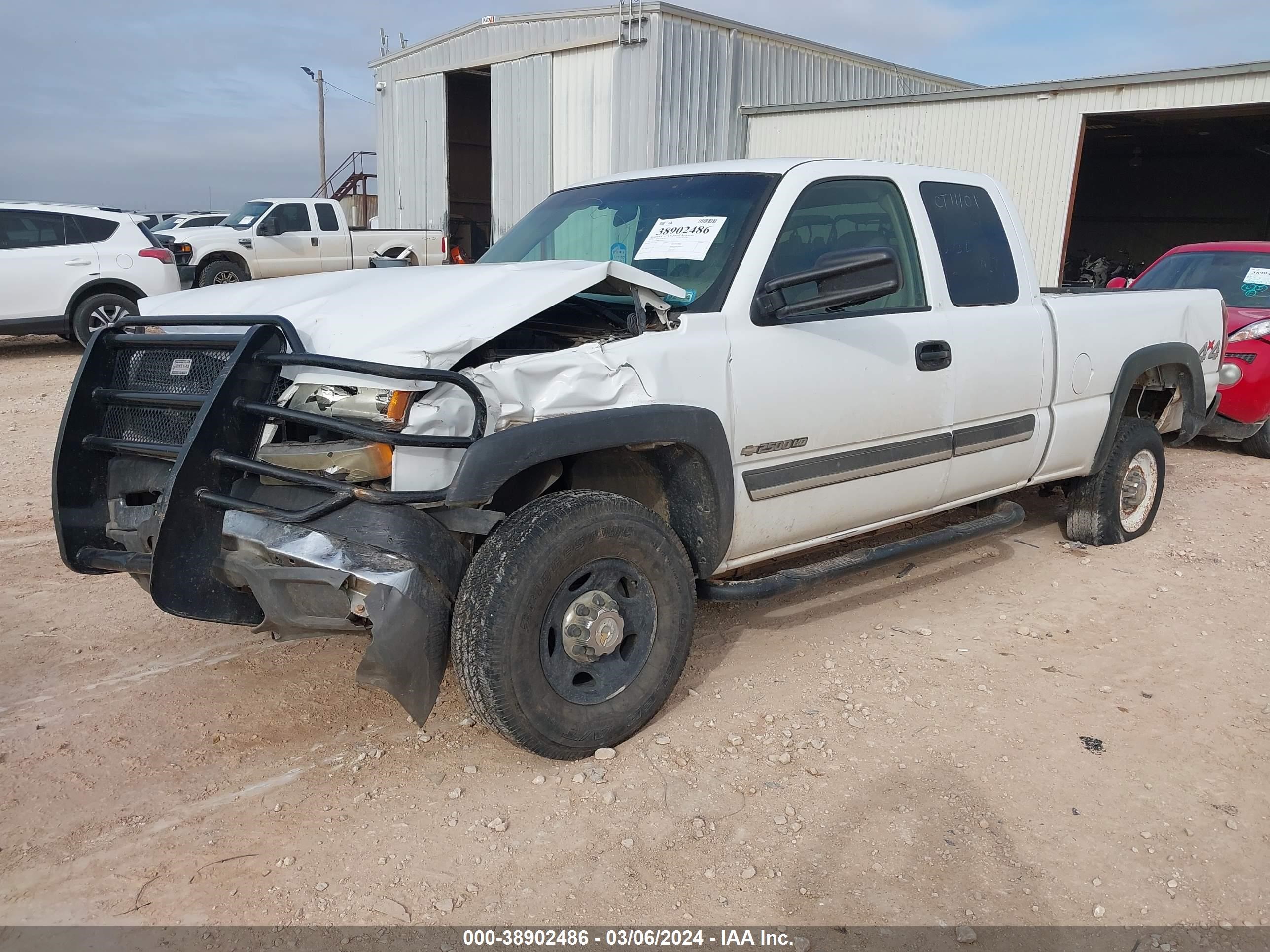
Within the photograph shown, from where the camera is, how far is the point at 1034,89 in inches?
539

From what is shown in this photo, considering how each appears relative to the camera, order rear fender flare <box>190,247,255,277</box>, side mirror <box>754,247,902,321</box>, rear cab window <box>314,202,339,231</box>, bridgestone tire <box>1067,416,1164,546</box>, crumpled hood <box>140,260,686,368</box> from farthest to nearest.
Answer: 1. rear cab window <box>314,202,339,231</box>
2. rear fender flare <box>190,247,255,277</box>
3. bridgestone tire <box>1067,416,1164,546</box>
4. side mirror <box>754,247,902,321</box>
5. crumpled hood <box>140,260,686,368</box>

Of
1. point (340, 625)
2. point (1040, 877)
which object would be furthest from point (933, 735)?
point (340, 625)

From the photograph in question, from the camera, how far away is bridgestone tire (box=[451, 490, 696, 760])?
2.92m

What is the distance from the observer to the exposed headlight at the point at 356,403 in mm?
2900

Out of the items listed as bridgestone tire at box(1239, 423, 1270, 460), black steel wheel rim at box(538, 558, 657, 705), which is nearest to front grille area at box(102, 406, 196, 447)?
black steel wheel rim at box(538, 558, 657, 705)

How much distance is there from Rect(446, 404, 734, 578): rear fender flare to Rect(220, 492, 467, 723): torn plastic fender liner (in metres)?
0.20

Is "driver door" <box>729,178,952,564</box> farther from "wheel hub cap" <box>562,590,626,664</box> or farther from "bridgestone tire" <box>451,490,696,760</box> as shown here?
"wheel hub cap" <box>562,590,626,664</box>

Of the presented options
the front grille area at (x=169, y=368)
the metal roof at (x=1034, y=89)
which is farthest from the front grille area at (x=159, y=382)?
the metal roof at (x=1034, y=89)

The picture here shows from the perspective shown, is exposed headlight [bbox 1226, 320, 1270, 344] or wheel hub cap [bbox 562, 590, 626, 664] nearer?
wheel hub cap [bbox 562, 590, 626, 664]

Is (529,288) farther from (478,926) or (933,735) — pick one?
(933,735)

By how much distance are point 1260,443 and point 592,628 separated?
756cm

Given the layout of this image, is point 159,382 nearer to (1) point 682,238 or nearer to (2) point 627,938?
(1) point 682,238

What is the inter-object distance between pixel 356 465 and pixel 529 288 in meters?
0.78

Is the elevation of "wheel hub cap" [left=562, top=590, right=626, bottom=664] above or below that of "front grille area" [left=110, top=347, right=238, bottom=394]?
below
